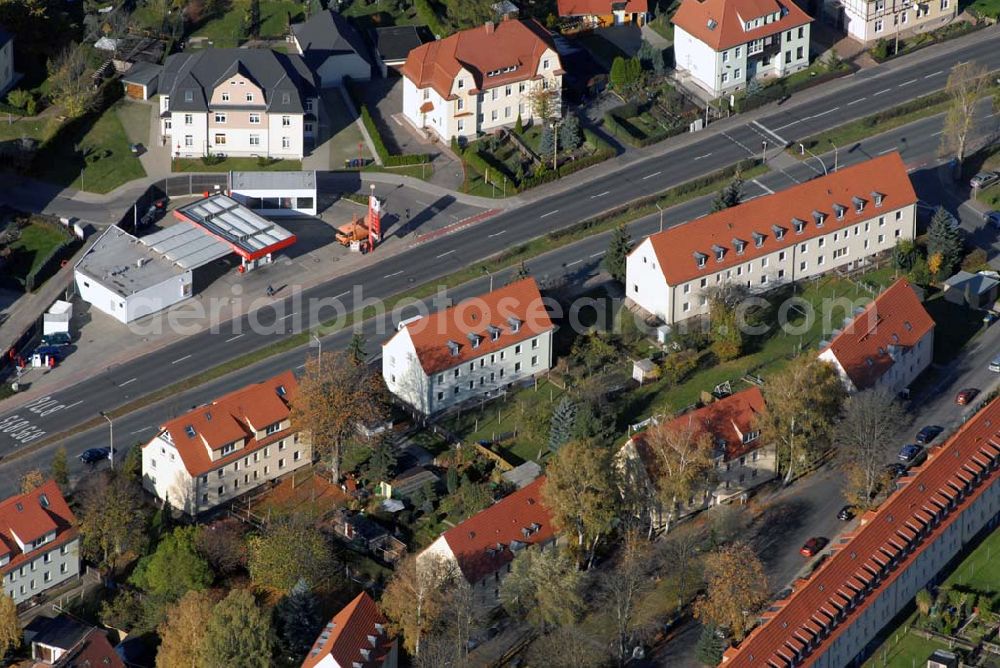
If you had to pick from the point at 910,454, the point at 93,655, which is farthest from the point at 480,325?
the point at 93,655

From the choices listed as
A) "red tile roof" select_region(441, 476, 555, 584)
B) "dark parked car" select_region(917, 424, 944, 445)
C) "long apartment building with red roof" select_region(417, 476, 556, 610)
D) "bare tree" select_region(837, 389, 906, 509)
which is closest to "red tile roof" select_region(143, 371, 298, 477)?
"long apartment building with red roof" select_region(417, 476, 556, 610)

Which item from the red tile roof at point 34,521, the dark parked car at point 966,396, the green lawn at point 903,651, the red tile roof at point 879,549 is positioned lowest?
the green lawn at point 903,651

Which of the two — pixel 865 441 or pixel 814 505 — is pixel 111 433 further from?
pixel 865 441

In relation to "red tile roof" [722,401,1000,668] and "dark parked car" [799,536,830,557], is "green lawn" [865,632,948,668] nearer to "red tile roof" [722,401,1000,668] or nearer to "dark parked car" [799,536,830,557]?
"red tile roof" [722,401,1000,668]

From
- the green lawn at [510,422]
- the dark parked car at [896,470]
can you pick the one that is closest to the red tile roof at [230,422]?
the green lawn at [510,422]

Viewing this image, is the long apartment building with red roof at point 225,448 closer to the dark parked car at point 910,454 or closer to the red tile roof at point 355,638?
the red tile roof at point 355,638

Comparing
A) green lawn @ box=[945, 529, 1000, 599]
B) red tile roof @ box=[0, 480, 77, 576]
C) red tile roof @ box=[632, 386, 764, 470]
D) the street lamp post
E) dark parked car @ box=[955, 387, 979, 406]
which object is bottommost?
green lawn @ box=[945, 529, 1000, 599]

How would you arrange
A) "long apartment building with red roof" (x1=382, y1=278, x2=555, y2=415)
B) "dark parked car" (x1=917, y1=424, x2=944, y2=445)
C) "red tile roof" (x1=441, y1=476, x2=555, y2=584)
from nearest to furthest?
"red tile roof" (x1=441, y1=476, x2=555, y2=584) < "dark parked car" (x1=917, y1=424, x2=944, y2=445) < "long apartment building with red roof" (x1=382, y1=278, x2=555, y2=415)
